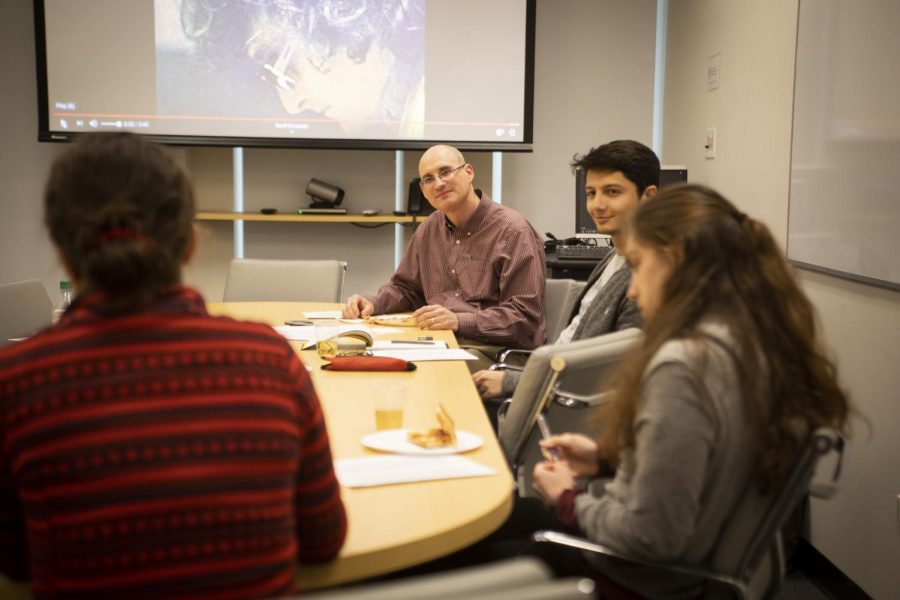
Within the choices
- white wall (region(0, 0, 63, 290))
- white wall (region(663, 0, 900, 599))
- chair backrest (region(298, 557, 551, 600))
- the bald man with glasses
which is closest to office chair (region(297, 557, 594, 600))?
chair backrest (region(298, 557, 551, 600))

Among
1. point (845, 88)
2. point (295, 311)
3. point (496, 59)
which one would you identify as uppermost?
point (496, 59)

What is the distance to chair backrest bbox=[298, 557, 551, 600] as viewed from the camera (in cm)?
75

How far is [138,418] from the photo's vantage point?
1.03 meters

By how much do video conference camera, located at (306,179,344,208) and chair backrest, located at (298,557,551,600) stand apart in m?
4.70

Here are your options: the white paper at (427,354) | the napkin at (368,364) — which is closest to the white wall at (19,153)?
the white paper at (427,354)

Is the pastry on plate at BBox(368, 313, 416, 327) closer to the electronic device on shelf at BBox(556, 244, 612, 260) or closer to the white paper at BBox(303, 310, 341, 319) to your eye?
the white paper at BBox(303, 310, 341, 319)

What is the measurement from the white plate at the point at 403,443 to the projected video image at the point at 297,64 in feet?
12.1

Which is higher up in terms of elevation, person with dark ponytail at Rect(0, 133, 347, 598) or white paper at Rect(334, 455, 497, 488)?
person with dark ponytail at Rect(0, 133, 347, 598)

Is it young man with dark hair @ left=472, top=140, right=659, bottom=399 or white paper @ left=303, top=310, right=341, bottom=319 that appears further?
white paper @ left=303, top=310, right=341, bottom=319

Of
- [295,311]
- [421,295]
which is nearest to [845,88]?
[421,295]

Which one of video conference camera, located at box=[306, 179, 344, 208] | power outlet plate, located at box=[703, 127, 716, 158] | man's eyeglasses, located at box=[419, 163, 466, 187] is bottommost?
video conference camera, located at box=[306, 179, 344, 208]

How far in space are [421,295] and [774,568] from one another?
8.06ft

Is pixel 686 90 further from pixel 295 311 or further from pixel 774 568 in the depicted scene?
pixel 774 568

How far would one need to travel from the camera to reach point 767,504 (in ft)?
4.62
